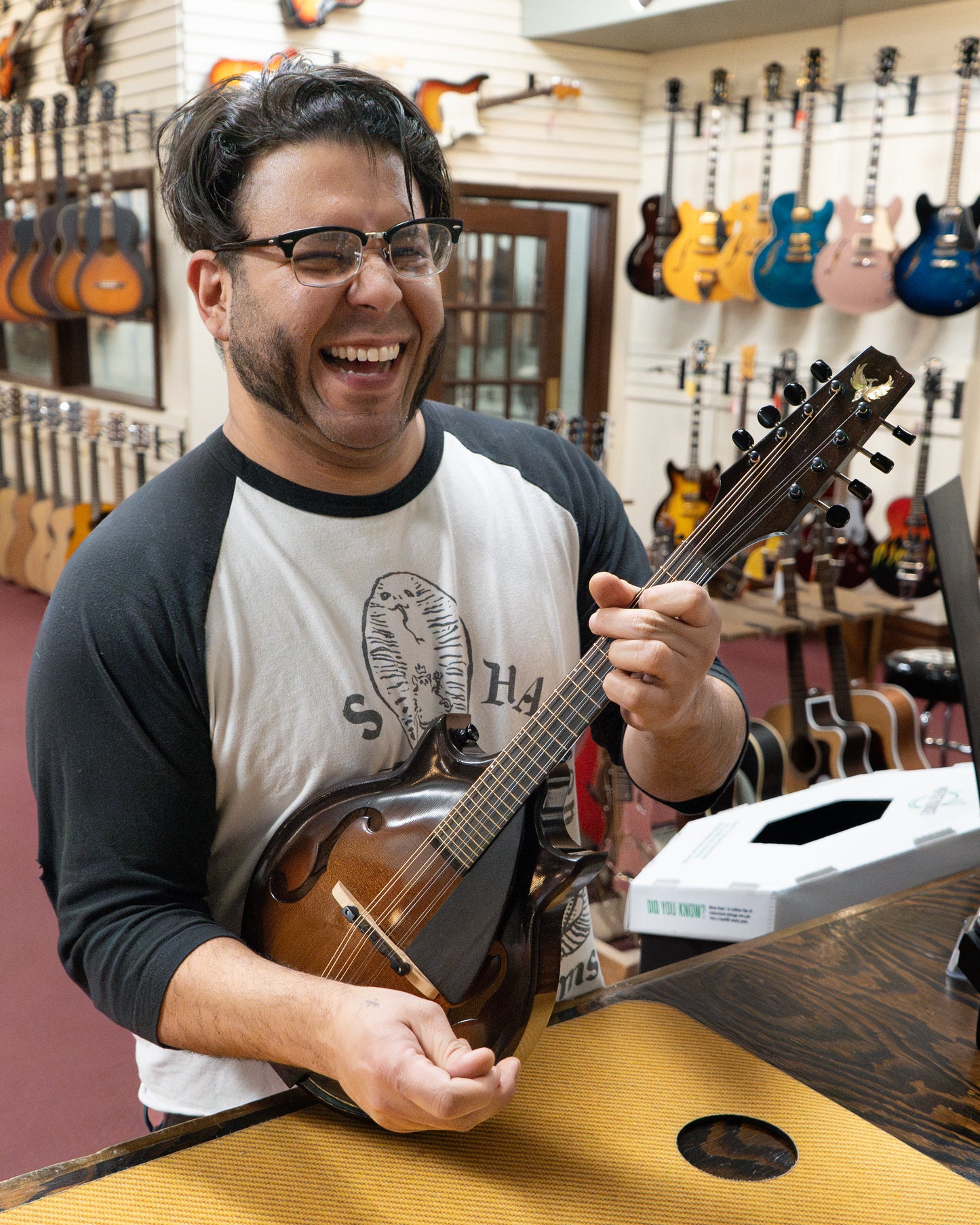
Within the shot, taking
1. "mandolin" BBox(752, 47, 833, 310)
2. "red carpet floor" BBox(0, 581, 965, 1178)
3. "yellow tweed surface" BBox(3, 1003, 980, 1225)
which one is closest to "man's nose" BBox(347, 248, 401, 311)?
"yellow tweed surface" BBox(3, 1003, 980, 1225)

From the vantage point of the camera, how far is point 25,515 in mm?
6520

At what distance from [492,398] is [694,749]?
5472 millimetres

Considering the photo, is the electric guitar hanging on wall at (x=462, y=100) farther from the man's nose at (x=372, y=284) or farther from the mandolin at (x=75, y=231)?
the man's nose at (x=372, y=284)

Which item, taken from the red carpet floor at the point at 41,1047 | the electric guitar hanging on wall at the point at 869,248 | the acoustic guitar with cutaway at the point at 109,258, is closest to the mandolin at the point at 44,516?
the acoustic guitar with cutaway at the point at 109,258

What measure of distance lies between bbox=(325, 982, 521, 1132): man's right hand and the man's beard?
560 mm

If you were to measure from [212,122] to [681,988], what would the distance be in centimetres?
100

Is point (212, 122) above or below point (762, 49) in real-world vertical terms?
below

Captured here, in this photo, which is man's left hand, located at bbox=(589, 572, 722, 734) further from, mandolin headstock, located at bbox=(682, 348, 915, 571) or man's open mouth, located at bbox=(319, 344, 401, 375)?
man's open mouth, located at bbox=(319, 344, 401, 375)

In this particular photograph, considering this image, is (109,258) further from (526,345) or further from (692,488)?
(692,488)

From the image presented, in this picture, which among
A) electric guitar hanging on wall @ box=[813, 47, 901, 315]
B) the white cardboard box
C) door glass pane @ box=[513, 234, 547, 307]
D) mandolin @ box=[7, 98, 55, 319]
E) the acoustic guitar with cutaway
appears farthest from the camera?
door glass pane @ box=[513, 234, 547, 307]

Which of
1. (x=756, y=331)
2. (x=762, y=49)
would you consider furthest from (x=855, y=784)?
(x=762, y=49)

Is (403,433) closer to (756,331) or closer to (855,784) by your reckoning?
(855,784)

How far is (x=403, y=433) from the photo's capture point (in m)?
1.22

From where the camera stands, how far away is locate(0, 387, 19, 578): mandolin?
259 inches
